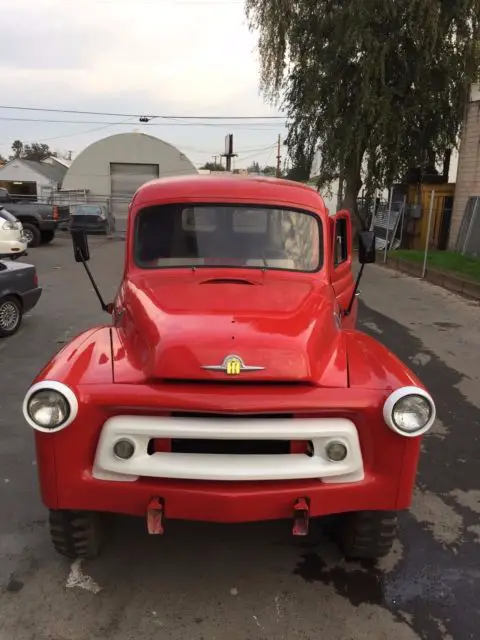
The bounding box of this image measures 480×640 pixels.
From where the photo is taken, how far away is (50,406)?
8.82 feet

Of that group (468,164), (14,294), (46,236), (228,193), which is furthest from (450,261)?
(46,236)

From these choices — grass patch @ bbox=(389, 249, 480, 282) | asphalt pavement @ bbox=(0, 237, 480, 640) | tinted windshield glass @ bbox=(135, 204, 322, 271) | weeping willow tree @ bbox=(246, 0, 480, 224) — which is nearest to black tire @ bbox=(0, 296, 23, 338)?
asphalt pavement @ bbox=(0, 237, 480, 640)

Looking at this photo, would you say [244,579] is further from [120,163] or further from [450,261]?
[120,163]

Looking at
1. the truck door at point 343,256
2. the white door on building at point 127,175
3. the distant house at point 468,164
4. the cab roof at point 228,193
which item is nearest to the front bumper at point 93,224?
the white door on building at point 127,175

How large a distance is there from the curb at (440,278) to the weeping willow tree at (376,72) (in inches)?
143

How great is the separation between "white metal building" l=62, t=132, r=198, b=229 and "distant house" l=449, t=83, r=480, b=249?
23.8 meters

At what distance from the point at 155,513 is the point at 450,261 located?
14.0m

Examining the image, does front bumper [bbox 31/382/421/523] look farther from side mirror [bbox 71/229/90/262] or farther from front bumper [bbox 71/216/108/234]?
front bumper [bbox 71/216/108/234]

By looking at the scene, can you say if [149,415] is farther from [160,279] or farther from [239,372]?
[160,279]

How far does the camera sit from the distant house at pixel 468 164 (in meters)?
16.7

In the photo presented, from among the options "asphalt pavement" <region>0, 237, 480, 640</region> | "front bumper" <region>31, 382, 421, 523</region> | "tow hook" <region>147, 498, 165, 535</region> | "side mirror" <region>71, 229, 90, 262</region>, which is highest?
"side mirror" <region>71, 229, 90, 262</region>

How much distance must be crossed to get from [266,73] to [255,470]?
63.8ft

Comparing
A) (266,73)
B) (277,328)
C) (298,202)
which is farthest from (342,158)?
(277,328)

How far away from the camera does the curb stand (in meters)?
11.8
